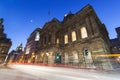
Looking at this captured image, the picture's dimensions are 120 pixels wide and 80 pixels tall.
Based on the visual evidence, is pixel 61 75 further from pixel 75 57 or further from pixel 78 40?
pixel 78 40

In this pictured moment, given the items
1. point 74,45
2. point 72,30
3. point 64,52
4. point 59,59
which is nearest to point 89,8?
point 72,30

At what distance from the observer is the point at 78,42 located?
21.8 m

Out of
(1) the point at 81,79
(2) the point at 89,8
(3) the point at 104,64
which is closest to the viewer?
(1) the point at 81,79

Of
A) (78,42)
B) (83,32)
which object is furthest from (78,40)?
(83,32)

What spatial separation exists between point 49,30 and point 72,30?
26.1 ft

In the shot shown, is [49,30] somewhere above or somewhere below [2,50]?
above

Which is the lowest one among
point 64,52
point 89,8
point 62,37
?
point 64,52

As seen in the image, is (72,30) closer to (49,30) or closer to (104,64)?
(49,30)

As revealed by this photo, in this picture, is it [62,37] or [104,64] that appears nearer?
[104,64]

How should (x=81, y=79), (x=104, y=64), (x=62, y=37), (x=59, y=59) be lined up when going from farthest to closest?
(x=62, y=37) → (x=59, y=59) → (x=104, y=64) → (x=81, y=79)

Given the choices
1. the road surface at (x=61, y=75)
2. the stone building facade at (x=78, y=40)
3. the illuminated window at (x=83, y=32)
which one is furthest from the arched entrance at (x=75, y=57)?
the road surface at (x=61, y=75)

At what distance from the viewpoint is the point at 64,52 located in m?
24.3

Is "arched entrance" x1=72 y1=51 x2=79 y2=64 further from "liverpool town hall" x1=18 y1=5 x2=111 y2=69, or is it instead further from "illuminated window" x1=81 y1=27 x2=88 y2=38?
"illuminated window" x1=81 y1=27 x2=88 y2=38

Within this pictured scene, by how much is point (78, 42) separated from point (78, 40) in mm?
524
